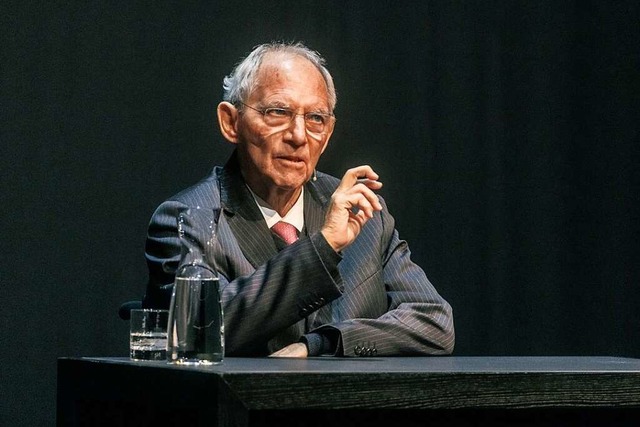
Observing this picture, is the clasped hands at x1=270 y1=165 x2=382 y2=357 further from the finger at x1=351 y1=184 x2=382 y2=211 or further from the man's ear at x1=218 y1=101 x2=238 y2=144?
the man's ear at x1=218 y1=101 x2=238 y2=144

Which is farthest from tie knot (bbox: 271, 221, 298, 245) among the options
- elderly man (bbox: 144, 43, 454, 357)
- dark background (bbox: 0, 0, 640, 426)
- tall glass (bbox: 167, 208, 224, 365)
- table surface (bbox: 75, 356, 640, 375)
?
dark background (bbox: 0, 0, 640, 426)

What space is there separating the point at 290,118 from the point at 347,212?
45 cm

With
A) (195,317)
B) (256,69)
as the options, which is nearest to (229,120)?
(256,69)

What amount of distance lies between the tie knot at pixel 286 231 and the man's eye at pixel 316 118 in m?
0.25

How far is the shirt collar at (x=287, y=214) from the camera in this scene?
2.64 meters

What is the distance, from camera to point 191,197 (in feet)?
8.43

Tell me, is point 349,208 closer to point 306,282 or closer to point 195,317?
point 306,282

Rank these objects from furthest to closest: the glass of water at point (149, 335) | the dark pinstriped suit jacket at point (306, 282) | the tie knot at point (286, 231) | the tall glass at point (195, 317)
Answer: the tie knot at point (286, 231) → the dark pinstriped suit jacket at point (306, 282) → the glass of water at point (149, 335) → the tall glass at point (195, 317)

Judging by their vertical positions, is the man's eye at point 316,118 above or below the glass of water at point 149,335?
above

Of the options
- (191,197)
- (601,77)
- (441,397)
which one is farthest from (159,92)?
(441,397)

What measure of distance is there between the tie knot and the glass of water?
32.4 inches

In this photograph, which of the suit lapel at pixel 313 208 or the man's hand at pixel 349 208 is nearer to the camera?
the man's hand at pixel 349 208

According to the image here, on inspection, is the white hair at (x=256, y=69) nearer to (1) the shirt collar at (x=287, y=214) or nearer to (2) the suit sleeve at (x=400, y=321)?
(1) the shirt collar at (x=287, y=214)

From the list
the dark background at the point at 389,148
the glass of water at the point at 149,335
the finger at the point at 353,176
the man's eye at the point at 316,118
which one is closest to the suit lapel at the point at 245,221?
the man's eye at the point at 316,118
